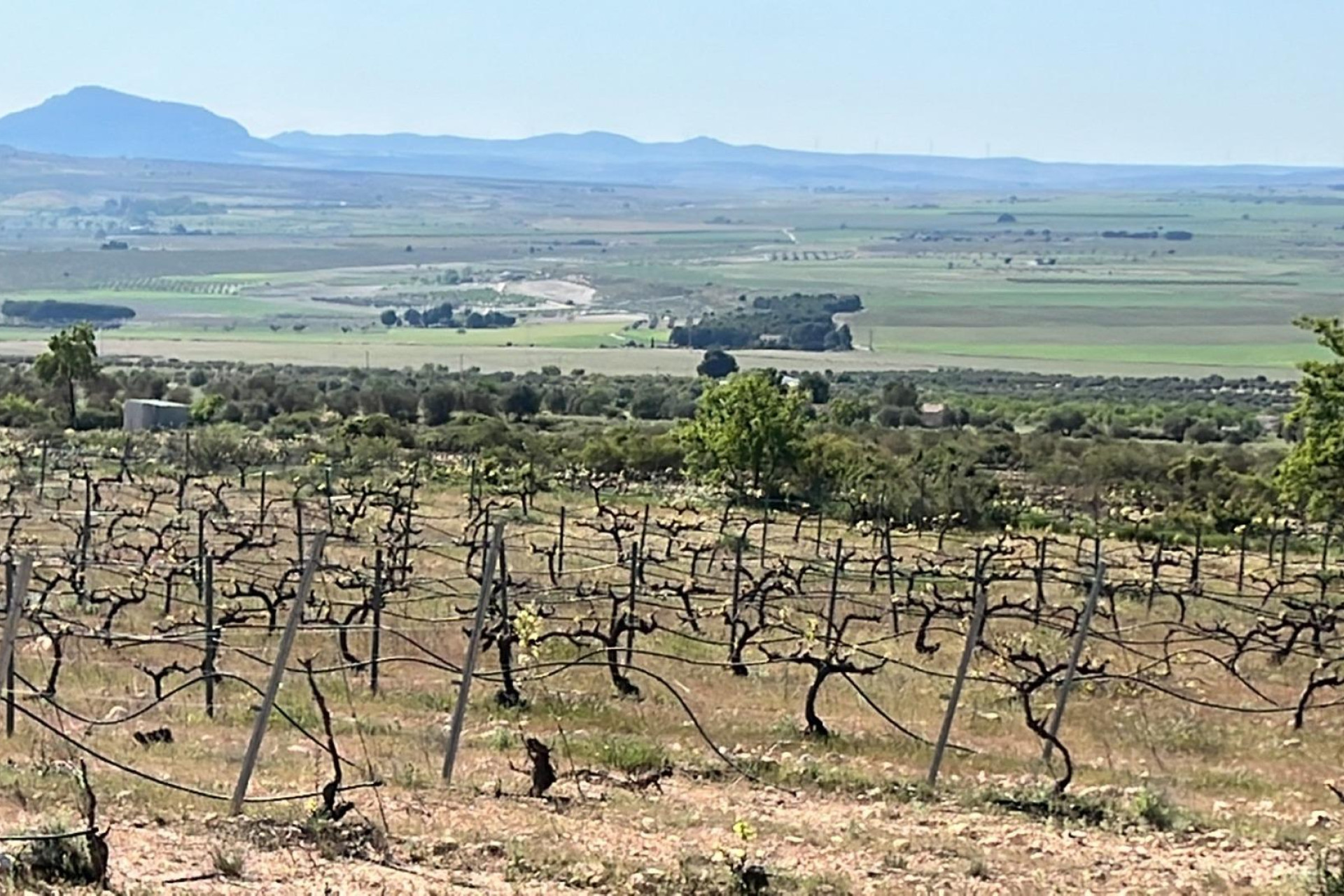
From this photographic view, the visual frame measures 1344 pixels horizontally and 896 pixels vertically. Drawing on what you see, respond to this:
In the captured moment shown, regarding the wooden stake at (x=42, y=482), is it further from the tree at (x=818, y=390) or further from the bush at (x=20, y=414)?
the tree at (x=818, y=390)

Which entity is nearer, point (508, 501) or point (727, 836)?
point (727, 836)

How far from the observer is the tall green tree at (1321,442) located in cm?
2738

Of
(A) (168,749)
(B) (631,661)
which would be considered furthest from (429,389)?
(A) (168,749)

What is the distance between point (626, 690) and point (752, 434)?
21540 mm

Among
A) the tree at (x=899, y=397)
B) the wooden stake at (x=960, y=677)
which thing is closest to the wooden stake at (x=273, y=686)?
the wooden stake at (x=960, y=677)

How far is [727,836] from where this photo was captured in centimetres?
948

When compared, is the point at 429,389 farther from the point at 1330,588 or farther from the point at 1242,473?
the point at 1330,588

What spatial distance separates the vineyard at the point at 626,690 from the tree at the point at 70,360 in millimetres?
21744

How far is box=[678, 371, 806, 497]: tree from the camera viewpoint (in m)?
36.3

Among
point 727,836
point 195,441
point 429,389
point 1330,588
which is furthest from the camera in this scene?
point 429,389

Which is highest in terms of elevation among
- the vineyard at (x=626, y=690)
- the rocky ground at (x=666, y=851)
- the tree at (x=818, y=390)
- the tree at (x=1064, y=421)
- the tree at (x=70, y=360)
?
the rocky ground at (x=666, y=851)

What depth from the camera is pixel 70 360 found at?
4834cm

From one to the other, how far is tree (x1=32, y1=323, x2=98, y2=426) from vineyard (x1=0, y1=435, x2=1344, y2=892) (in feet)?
71.3

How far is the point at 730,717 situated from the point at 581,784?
11.1 ft
